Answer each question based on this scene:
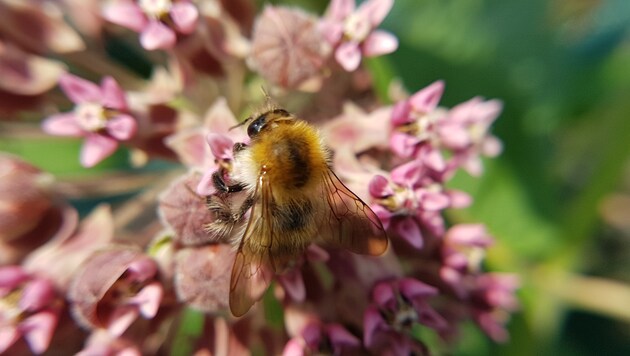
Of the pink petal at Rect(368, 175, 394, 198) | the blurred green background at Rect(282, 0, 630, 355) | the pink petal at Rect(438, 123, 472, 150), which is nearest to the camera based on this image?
the pink petal at Rect(368, 175, 394, 198)

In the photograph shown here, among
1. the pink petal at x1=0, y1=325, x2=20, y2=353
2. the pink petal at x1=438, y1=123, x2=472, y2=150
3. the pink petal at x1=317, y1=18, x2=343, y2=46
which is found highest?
the pink petal at x1=317, y1=18, x2=343, y2=46

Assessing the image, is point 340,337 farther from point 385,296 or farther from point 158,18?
point 158,18

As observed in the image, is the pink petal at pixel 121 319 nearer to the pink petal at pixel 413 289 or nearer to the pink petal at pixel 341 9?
the pink petal at pixel 413 289

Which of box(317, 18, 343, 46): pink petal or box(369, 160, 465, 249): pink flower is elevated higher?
box(317, 18, 343, 46): pink petal

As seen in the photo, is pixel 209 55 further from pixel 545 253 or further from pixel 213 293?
pixel 545 253

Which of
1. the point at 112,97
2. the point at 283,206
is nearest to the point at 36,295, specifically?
the point at 112,97

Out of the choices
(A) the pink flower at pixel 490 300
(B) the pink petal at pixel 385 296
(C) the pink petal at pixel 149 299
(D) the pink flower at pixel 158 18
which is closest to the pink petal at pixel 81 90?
(D) the pink flower at pixel 158 18

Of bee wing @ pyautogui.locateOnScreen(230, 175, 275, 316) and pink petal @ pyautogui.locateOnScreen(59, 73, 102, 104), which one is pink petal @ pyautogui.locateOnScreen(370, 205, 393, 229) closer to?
bee wing @ pyautogui.locateOnScreen(230, 175, 275, 316)

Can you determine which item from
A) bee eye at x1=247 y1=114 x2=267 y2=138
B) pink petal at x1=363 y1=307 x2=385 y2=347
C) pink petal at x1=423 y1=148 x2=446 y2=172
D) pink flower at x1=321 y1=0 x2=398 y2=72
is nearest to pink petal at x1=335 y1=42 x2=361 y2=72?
pink flower at x1=321 y1=0 x2=398 y2=72
